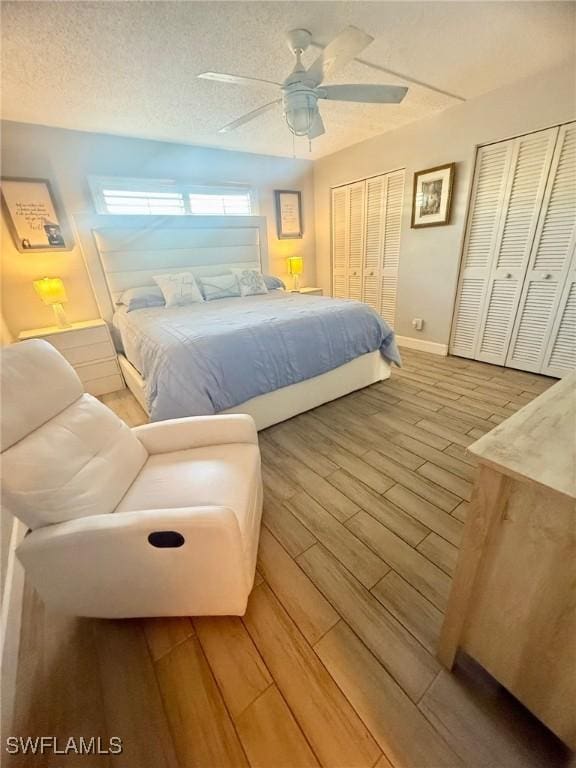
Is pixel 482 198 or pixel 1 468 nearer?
pixel 1 468

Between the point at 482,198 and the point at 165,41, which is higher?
the point at 165,41

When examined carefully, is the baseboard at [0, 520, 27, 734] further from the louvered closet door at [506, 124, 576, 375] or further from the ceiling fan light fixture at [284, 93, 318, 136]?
the louvered closet door at [506, 124, 576, 375]

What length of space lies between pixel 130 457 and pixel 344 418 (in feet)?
5.17

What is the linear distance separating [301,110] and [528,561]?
7.57 feet

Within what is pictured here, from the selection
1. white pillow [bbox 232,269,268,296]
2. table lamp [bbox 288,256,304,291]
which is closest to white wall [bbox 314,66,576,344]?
table lamp [bbox 288,256,304,291]

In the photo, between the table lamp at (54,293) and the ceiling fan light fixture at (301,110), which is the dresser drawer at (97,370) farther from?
the ceiling fan light fixture at (301,110)

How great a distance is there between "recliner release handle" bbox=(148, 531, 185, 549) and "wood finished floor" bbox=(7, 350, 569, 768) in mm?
441

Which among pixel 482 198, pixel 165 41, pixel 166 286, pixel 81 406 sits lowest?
pixel 81 406

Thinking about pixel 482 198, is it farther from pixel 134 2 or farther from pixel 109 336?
pixel 109 336

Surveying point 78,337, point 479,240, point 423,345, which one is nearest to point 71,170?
point 78,337

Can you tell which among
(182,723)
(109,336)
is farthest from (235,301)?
(182,723)

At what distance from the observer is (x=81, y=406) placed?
1170 millimetres

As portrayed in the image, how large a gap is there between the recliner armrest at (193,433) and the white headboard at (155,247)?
2.52 metres

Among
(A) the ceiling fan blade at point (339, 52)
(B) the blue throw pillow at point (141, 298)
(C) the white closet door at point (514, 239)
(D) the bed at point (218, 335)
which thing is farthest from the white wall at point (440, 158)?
(B) the blue throw pillow at point (141, 298)
